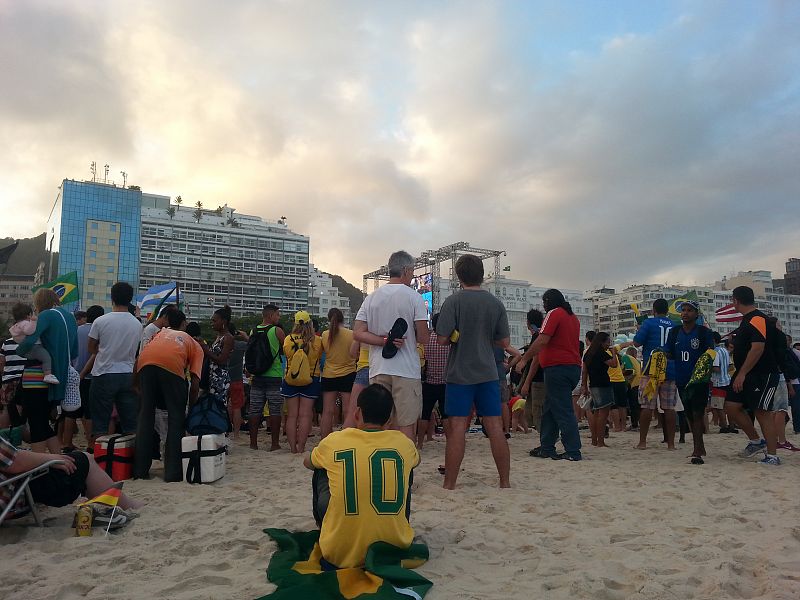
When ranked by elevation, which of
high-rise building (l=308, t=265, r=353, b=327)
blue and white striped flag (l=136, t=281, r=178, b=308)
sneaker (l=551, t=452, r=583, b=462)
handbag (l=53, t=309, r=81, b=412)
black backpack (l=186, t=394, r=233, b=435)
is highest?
high-rise building (l=308, t=265, r=353, b=327)

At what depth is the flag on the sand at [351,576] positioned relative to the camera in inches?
97.0

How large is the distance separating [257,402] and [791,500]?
5695 mm

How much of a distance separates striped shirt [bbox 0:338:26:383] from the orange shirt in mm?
1320

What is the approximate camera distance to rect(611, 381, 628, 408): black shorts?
9.52m

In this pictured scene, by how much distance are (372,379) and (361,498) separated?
1.98 m

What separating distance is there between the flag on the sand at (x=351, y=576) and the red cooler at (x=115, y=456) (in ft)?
8.81

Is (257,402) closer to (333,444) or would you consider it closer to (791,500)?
(333,444)

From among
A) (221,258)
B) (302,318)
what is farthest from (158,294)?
(221,258)

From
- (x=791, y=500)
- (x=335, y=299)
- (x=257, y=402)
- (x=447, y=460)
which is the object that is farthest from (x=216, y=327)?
(x=335, y=299)

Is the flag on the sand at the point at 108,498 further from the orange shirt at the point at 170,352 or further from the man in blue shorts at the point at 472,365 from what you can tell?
the man in blue shorts at the point at 472,365

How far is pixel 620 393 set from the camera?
9648mm

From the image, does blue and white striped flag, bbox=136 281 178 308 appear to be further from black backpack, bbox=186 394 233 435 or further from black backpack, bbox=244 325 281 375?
black backpack, bbox=186 394 233 435

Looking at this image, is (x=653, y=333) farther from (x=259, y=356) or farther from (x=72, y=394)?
(x=72, y=394)

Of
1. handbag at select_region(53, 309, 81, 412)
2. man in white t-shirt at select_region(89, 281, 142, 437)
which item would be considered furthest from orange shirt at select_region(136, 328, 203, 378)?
handbag at select_region(53, 309, 81, 412)
